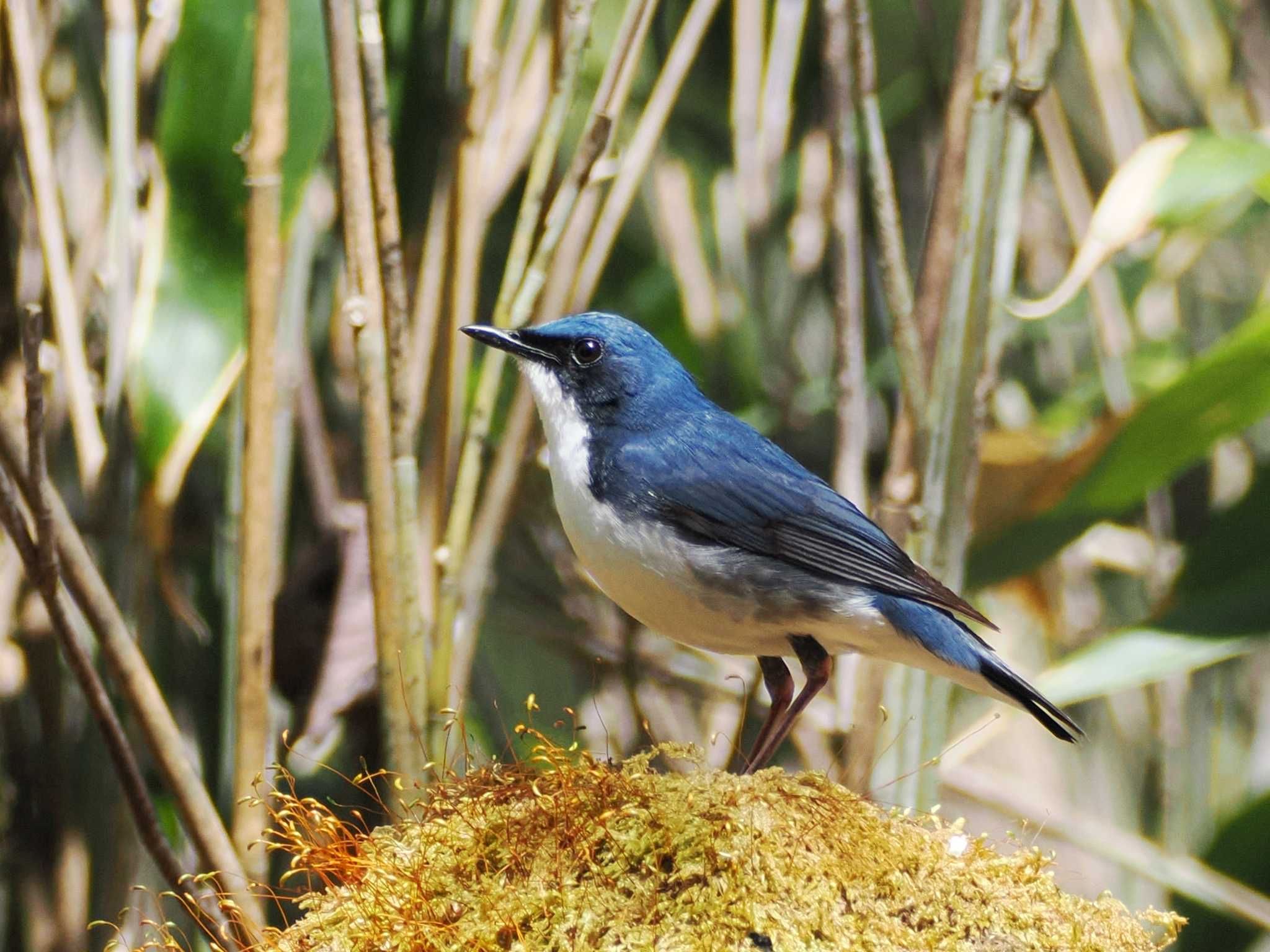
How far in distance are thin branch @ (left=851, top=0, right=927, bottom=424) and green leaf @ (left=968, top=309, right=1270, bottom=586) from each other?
0.79 metres

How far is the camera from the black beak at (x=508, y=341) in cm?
251

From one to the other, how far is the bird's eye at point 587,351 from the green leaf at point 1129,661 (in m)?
1.45

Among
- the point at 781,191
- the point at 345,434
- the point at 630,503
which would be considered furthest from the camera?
the point at 781,191

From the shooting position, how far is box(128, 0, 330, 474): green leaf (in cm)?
263

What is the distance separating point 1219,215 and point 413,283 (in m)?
2.95

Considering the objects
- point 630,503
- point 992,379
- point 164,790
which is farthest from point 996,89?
point 164,790

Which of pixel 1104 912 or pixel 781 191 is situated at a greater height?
pixel 781 191

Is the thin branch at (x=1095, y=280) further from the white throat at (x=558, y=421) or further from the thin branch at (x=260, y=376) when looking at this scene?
the thin branch at (x=260, y=376)

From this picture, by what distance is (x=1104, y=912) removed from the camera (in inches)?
69.5

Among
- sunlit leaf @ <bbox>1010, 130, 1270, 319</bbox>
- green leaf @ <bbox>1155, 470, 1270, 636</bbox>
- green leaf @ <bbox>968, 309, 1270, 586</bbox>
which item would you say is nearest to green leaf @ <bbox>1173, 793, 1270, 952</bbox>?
→ green leaf @ <bbox>1155, 470, 1270, 636</bbox>

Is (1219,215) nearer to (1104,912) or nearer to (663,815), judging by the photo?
(1104,912)

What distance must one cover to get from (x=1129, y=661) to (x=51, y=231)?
9.04ft

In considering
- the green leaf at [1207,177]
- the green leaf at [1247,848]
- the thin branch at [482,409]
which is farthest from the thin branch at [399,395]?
the green leaf at [1247,848]

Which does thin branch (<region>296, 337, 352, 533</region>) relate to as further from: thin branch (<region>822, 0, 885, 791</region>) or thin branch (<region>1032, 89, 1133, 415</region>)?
thin branch (<region>1032, 89, 1133, 415</region>)
